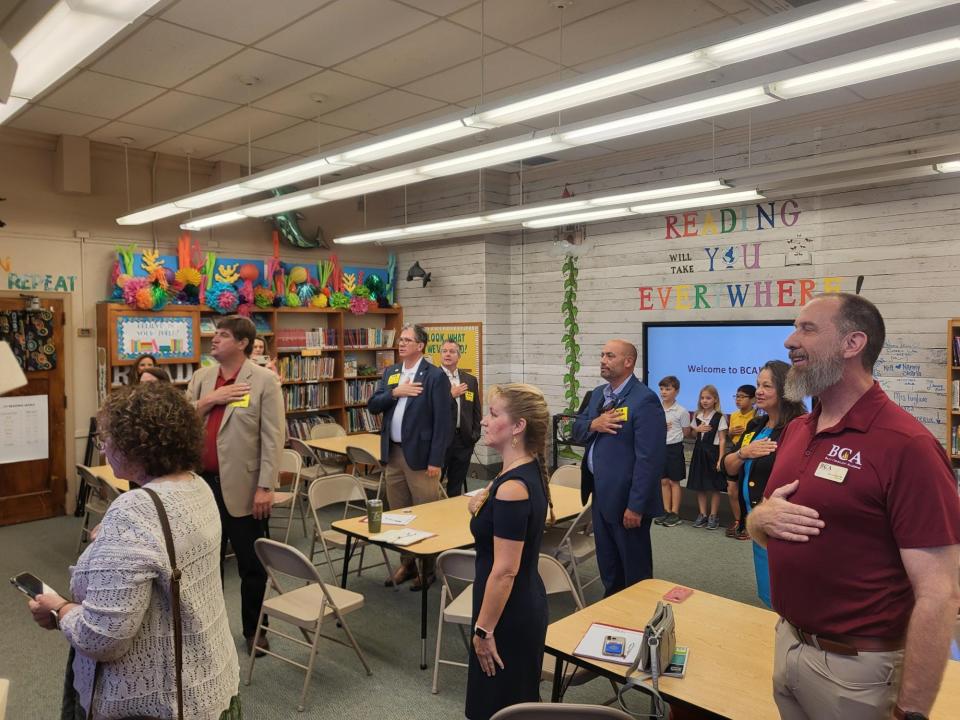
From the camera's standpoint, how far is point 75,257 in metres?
7.03

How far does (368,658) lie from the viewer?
384cm

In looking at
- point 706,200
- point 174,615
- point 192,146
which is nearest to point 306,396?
point 192,146

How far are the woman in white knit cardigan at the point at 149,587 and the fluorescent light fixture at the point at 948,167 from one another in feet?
17.7

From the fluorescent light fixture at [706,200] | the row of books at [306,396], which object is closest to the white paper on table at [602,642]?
the fluorescent light fixture at [706,200]

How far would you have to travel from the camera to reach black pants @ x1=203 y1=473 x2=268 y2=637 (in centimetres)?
362

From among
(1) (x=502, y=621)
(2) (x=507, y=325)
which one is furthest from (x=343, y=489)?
(2) (x=507, y=325)

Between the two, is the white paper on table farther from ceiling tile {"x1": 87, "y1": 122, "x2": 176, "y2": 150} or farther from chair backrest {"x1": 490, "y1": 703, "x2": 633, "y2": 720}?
ceiling tile {"x1": 87, "y1": 122, "x2": 176, "y2": 150}

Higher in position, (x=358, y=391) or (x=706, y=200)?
(x=706, y=200)

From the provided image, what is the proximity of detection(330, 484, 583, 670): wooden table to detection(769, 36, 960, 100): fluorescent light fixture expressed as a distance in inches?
108

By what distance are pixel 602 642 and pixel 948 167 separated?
4.69 m

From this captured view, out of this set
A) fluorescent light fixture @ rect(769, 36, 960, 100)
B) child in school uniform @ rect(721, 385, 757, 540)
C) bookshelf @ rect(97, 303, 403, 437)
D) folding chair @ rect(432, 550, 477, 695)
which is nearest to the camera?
fluorescent light fixture @ rect(769, 36, 960, 100)

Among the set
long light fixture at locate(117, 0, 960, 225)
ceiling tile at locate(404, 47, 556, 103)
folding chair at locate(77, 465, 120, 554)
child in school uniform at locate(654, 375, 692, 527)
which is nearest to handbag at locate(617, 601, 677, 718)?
long light fixture at locate(117, 0, 960, 225)

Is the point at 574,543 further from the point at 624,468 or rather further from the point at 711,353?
the point at 711,353

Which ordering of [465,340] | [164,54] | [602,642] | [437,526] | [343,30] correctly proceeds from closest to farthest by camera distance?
[602,642], [437,526], [343,30], [164,54], [465,340]
